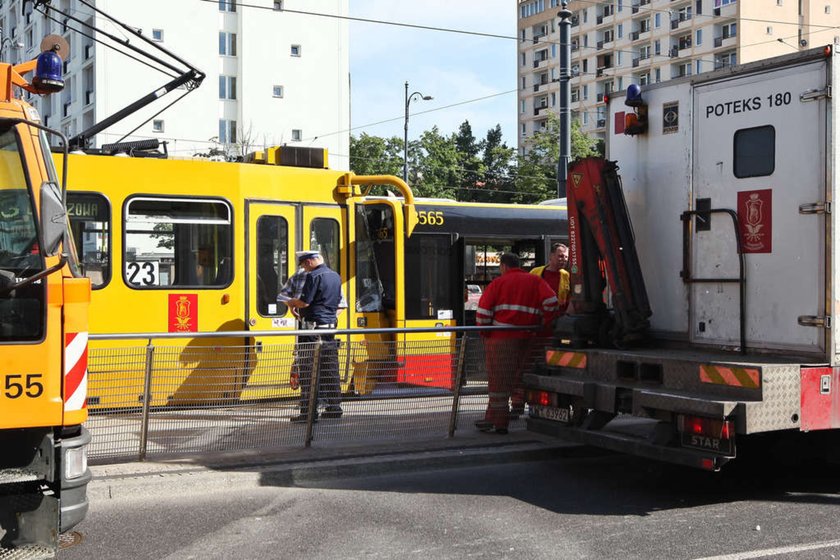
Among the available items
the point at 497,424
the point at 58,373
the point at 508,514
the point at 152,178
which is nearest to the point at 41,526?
the point at 58,373

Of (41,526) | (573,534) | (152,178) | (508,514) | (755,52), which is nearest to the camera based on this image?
(41,526)

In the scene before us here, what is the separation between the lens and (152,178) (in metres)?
10.2

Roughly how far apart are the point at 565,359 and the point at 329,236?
413cm

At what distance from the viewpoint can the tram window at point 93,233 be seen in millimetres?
9898

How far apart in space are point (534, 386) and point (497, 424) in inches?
37.9

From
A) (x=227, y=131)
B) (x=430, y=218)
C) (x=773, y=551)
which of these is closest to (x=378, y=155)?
(x=227, y=131)

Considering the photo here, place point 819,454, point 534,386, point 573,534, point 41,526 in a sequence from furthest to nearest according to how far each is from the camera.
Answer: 1. point 534,386
2. point 819,454
3. point 573,534
4. point 41,526

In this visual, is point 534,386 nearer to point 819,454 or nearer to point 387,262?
point 819,454

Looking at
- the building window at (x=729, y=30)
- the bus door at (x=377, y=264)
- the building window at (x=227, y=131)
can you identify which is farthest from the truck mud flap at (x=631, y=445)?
the building window at (x=729, y=30)

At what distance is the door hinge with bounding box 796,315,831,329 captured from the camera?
6820 millimetres

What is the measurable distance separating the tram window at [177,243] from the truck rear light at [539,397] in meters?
3.91

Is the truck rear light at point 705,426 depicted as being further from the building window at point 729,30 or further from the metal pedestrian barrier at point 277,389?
the building window at point 729,30

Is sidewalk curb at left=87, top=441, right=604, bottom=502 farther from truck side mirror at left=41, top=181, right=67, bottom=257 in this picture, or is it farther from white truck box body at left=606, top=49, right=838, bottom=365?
truck side mirror at left=41, top=181, right=67, bottom=257

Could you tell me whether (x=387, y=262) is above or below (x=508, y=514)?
above
